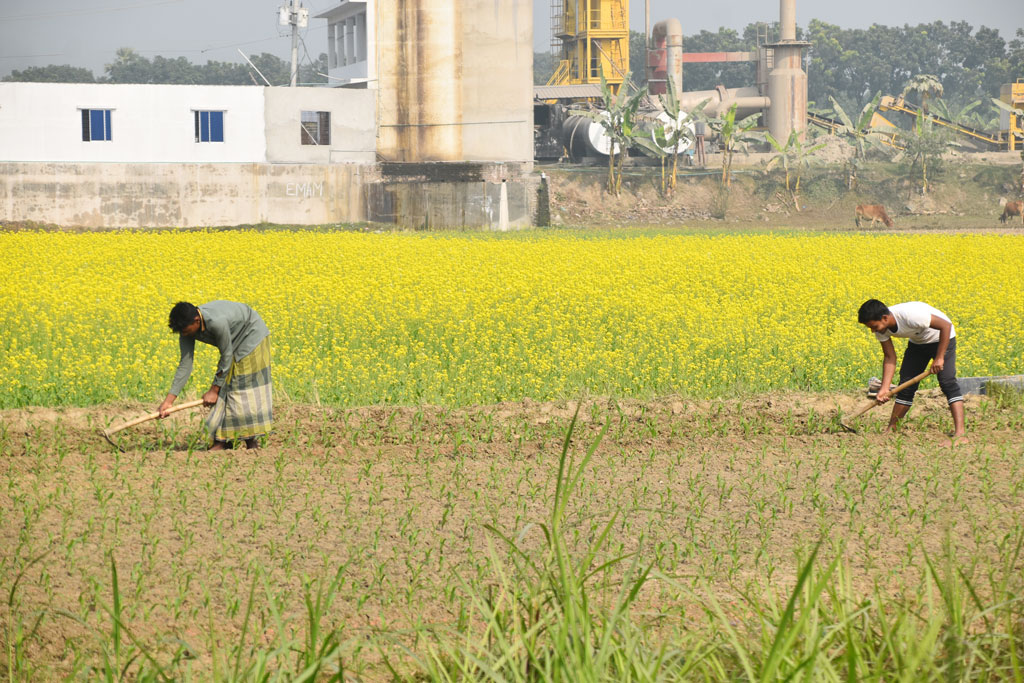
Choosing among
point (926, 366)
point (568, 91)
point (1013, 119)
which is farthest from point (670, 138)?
point (926, 366)

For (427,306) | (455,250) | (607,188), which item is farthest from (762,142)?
(427,306)

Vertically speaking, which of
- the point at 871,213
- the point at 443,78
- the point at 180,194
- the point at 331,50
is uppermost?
the point at 331,50

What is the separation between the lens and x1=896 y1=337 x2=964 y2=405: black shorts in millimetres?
8359

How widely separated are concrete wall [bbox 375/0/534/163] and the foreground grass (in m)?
26.9

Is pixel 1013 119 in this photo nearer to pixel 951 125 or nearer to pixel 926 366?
pixel 951 125

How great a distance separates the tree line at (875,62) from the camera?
77.3 meters

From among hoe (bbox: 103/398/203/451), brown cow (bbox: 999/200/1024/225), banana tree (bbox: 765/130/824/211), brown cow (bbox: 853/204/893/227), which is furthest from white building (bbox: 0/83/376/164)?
hoe (bbox: 103/398/203/451)

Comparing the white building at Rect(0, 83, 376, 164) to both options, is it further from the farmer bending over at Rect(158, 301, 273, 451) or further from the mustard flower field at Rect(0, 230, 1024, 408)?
the farmer bending over at Rect(158, 301, 273, 451)

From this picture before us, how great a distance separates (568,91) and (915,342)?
39.1 metres

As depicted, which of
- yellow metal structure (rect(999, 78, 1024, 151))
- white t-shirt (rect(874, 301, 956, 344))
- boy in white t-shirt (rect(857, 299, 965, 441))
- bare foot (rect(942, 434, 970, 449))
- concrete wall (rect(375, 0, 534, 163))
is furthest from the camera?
yellow metal structure (rect(999, 78, 1024, 151))

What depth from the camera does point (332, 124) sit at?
3453 cm

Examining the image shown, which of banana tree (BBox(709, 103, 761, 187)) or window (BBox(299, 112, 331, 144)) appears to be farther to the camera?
banana tree (BBox(709, 103, 761, 187))

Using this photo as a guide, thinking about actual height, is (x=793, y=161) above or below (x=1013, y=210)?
above

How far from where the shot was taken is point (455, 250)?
73.8ft
